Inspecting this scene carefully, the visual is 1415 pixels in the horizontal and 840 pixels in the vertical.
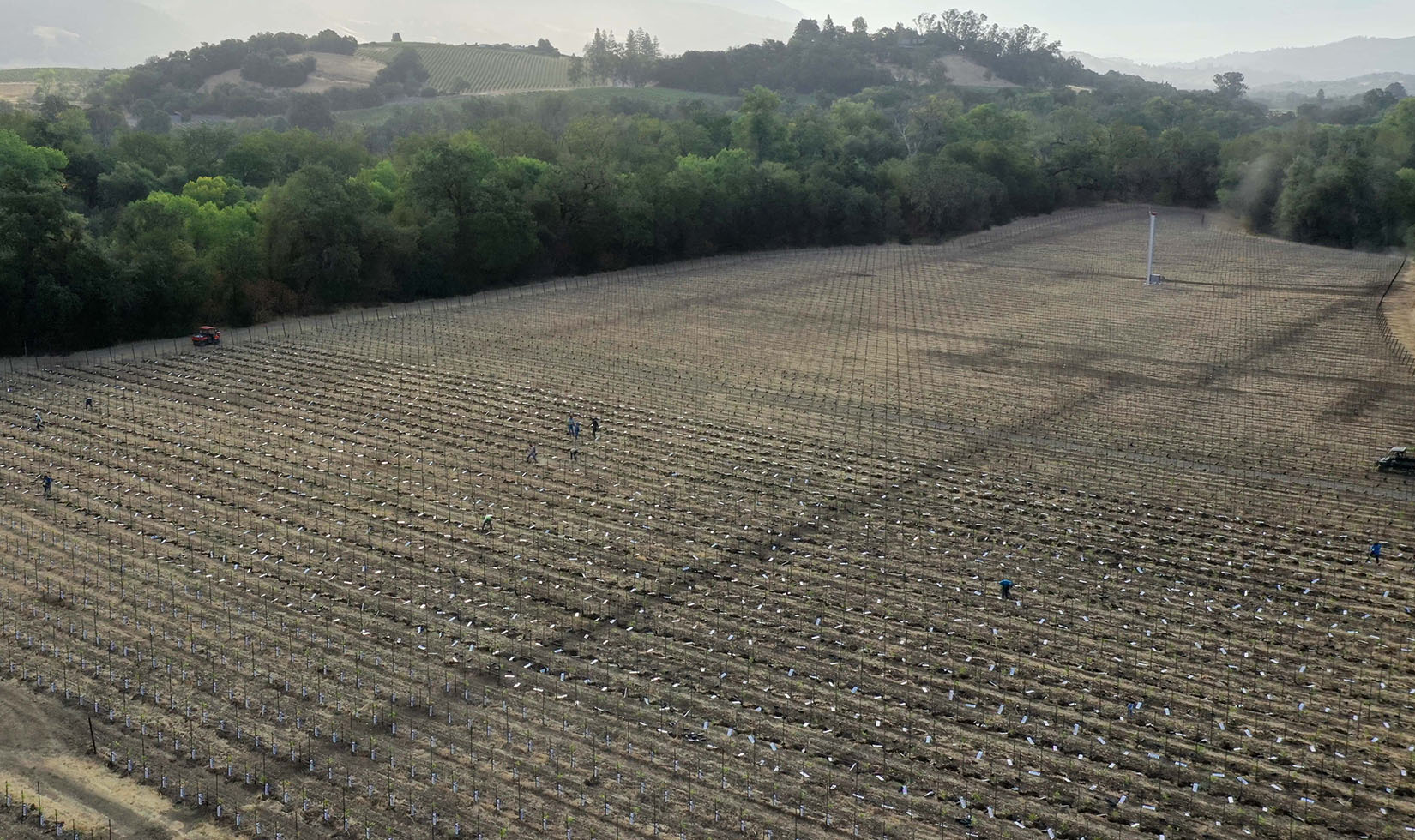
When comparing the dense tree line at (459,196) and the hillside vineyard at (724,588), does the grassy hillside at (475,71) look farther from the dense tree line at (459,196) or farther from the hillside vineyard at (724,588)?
the hillside vineyard at (724,588)

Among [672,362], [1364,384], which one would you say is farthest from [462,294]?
[1364,384]

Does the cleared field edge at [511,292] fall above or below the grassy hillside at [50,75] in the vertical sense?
below

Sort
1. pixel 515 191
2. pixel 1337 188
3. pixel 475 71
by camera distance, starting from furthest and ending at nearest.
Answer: pixel 475 71 → pixel 1337 188 → pixel 515 191

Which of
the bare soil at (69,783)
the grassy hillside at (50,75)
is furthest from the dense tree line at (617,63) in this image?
→ the bare soil at (69,783)

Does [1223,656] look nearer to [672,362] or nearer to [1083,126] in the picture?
[672,362]

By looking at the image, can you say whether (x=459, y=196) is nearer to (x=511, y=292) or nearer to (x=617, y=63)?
(x=511, y=292)

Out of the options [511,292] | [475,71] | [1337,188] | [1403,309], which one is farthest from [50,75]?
[1403,309]
